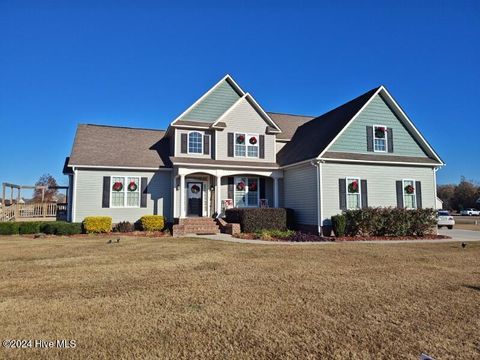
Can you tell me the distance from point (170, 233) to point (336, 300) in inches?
494

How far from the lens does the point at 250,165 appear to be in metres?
19.1

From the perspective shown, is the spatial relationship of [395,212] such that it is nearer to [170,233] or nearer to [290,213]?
[290,213]

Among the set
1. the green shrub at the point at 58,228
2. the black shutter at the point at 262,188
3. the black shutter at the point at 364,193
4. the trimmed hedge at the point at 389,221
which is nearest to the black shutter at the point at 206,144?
the black shutter at the point at 262,188

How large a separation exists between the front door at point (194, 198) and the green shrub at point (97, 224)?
15.0 ft

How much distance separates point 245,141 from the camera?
65.3 feet

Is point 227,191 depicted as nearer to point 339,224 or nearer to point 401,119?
point 339,224

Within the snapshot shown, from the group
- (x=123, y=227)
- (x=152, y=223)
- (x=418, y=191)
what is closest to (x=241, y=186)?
(x=152, y=223)

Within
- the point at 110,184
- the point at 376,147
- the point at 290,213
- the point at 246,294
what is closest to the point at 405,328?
the point at 246,294

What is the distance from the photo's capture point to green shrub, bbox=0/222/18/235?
16.3 m

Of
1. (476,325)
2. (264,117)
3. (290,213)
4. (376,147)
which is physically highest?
(264,117)

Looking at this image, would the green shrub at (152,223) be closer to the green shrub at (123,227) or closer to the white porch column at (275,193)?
the green shrub at (123,227)

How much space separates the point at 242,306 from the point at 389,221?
1335 cm

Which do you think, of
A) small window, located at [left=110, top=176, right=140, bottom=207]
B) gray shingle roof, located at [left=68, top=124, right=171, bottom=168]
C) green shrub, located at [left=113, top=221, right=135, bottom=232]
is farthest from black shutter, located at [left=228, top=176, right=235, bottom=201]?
green shrub, located at [left=113, top=221, right=135, bottom=232]

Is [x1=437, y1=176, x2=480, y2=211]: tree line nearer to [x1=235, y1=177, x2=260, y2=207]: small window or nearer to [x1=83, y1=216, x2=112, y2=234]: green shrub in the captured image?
[x1=235, y1=177, x2=260, y2=207]: small window
